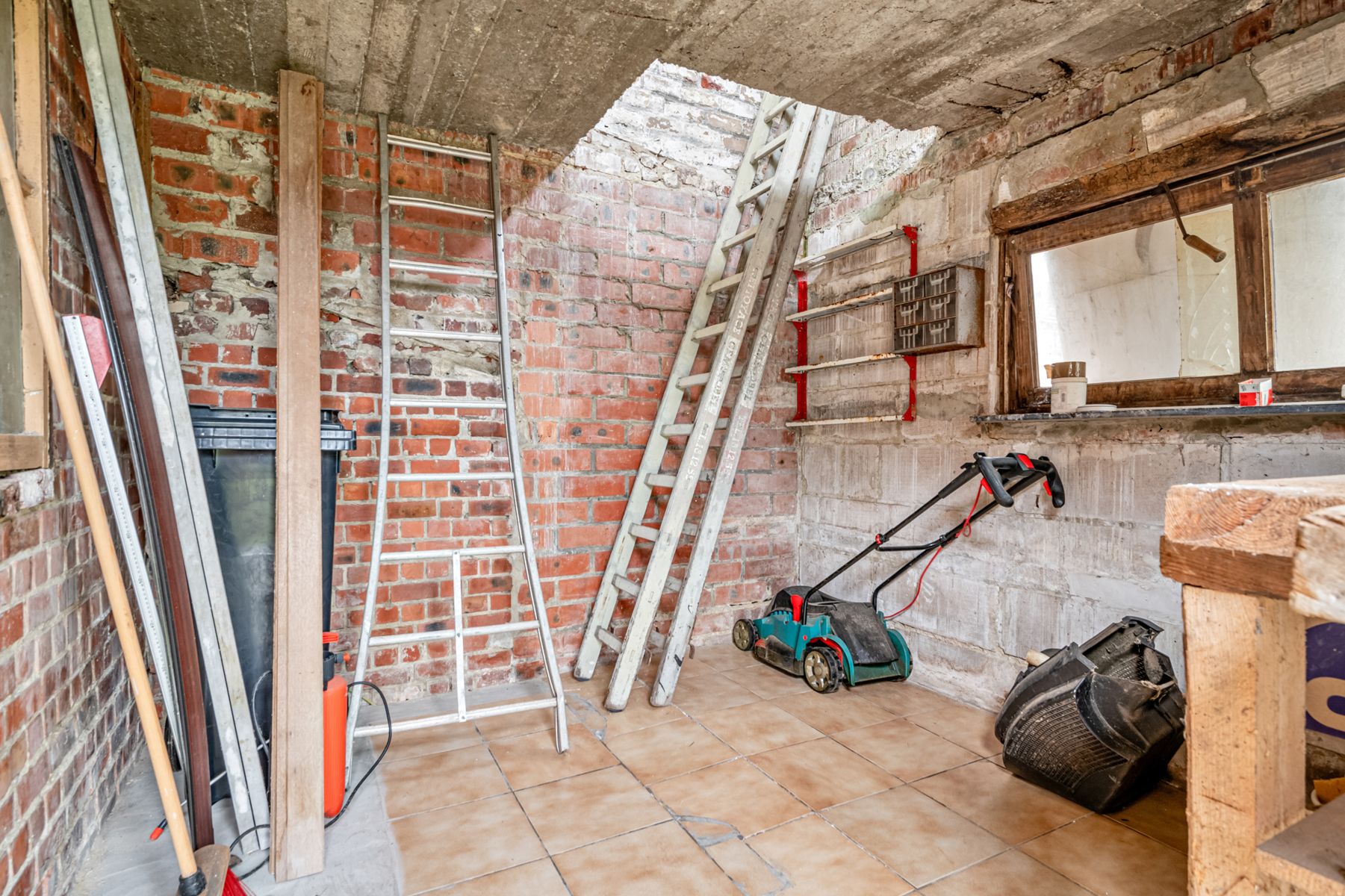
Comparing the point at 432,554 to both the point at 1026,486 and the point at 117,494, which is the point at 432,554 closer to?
the point at 117,494

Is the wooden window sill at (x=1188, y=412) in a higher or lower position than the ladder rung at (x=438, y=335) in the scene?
lower

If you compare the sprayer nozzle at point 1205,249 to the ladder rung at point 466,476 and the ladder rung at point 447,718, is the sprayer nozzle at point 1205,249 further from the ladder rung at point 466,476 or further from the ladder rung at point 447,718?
the ladder rung at point 447,718

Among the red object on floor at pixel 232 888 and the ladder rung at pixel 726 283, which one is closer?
the red object on floor at pixel 232 888

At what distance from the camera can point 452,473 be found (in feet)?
8.89

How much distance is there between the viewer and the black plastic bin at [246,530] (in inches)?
74.4

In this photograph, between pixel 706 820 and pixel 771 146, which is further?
pixel 771 146

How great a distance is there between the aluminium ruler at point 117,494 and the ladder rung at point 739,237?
2.30 meters

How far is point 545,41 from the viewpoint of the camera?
2076 millimetres

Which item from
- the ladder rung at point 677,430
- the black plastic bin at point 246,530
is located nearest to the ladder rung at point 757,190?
the ladder rung at point 677,430

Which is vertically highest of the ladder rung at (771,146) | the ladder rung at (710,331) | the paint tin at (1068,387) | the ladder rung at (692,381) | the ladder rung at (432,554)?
the ladder rung at (771,146)

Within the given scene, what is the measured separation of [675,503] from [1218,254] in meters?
1.94

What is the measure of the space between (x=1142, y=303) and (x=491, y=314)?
2.37 meters

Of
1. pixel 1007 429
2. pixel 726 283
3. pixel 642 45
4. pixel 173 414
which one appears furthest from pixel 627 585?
pixel 642 45

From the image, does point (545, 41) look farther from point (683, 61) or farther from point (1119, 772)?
point (1119, 772)
